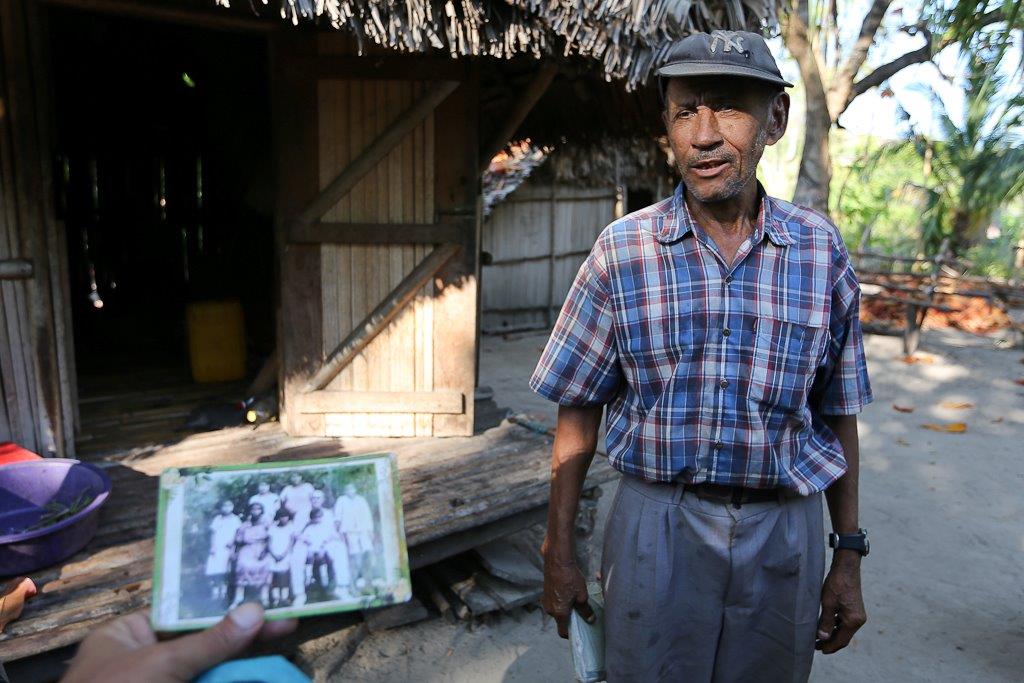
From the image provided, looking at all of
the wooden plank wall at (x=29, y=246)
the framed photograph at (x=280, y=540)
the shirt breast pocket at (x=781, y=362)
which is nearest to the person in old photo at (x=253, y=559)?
the framed photograph at (x=280, y=540)

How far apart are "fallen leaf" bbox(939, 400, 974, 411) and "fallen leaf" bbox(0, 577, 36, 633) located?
826cm

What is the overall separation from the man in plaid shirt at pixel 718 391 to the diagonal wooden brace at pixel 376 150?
2.40 metres

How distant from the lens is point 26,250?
3557 millimetres

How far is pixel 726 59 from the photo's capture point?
180 cm

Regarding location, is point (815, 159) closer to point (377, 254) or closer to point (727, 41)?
point (377, 254)

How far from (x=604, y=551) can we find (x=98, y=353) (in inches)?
250

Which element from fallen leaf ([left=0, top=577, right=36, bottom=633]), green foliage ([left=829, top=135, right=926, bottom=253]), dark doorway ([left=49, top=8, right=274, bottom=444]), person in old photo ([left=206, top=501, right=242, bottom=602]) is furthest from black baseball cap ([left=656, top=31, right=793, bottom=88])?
green foliage ([left=829, top=135, right=926, bottom=253])

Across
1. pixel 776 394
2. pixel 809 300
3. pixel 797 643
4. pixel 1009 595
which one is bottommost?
pixel 1009 595

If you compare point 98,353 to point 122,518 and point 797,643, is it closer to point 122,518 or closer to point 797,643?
point 122,518

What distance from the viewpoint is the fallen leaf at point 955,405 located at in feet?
26.9

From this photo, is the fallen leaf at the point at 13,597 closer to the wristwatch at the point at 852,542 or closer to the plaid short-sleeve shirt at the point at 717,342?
the plaid short-sleeve shirt at the point at 717,342

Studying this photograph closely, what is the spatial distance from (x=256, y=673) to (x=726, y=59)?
1.56 meters

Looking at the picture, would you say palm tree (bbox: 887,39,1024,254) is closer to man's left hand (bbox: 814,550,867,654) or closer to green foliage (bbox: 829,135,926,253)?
green foliage (bbox: 829,135,926,253)

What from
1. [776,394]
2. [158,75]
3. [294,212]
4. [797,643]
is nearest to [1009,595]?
[797,643]
